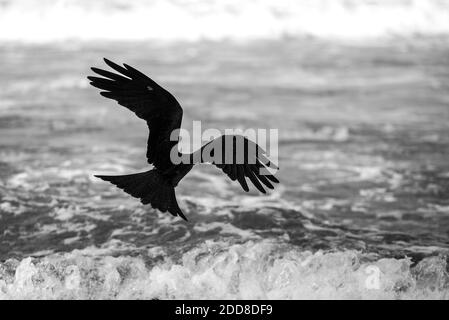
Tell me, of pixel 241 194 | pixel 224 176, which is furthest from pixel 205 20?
pixel 241 194

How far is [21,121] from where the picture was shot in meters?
13.3

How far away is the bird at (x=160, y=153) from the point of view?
5270 mm

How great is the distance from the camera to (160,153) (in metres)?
5.63

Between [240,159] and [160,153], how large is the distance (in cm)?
69

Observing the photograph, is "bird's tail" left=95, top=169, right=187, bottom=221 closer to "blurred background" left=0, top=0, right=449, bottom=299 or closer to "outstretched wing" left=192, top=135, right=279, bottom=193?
"outstretched wing" left=192, top=135, right=279, bottom=193

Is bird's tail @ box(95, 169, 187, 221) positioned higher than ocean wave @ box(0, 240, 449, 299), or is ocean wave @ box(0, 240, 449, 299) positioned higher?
bird's tail @ box(95, 169, 187, 221)

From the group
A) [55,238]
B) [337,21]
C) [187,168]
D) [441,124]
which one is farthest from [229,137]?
[337,21]

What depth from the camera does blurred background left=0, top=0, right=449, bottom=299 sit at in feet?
20.9

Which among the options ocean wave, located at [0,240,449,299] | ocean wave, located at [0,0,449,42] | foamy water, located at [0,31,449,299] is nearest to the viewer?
ocean wave, located at [0,240,449,299]

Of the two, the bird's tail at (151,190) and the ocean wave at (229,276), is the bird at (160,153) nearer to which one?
the bird's tail at (151,190)

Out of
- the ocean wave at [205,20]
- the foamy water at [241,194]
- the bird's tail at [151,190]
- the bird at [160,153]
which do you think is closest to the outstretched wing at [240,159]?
the bird at [160,153]
